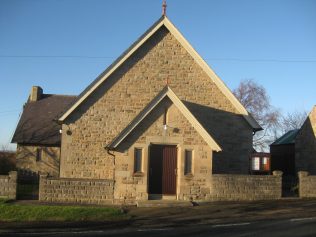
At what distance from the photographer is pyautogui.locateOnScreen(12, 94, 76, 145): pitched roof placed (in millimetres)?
36969

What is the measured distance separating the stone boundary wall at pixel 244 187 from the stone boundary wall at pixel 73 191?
497 centimetres

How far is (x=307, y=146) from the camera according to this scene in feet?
96.2

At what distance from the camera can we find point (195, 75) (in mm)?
24219

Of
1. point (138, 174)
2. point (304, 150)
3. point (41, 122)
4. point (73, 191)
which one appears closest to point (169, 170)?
point (138, 174)

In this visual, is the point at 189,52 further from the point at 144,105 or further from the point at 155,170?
the point at 155,170

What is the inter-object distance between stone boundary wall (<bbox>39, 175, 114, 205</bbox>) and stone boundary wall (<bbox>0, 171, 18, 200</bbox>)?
1.27 meters

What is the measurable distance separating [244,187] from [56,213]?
8.93m

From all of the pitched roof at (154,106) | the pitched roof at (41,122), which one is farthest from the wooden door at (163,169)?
the pitched roof at (41,122)

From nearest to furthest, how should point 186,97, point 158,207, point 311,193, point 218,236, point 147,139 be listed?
point 218,236 < point 158,207 < point 147,139 < point 311,193 < point 186,97

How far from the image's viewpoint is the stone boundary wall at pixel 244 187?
20.8 metres

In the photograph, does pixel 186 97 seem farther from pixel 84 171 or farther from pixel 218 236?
pixel 218 236

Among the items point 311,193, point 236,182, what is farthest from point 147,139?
point 311,193

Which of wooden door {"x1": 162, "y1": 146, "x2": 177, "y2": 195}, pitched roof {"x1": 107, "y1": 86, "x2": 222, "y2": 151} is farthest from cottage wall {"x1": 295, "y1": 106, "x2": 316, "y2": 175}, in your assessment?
wooden door {"x1": 162, "y1": 146, "x2": 177, "y2": 195}

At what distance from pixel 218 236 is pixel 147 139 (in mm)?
9007
